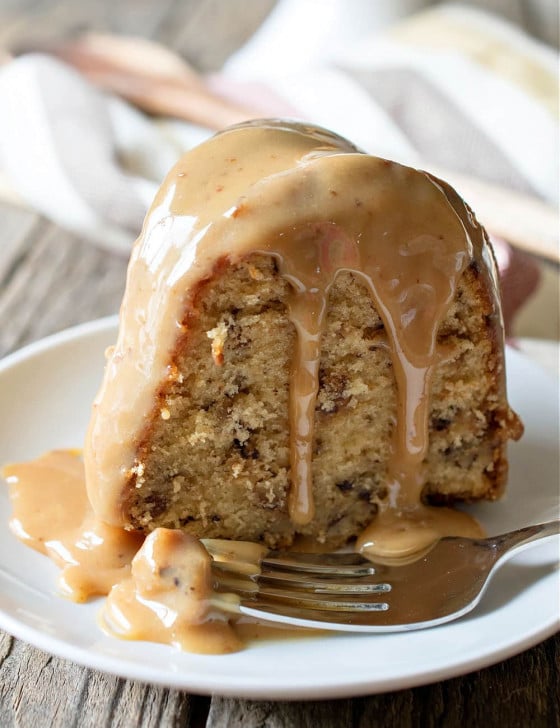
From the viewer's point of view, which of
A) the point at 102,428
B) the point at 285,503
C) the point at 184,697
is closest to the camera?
the point at 184,697

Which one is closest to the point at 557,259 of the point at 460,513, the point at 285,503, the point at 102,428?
the point at 460,513

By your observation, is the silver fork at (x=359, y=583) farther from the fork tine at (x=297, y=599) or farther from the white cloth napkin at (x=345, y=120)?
the white cloth napkin at (x=345, y=120)

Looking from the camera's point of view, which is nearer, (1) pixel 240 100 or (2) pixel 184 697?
(2) pixel 184 697

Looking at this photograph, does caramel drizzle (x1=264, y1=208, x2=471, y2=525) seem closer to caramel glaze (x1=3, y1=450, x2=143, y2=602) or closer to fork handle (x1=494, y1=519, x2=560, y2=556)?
fork handle (x1=494, y1=519, x2=560, y2=556)

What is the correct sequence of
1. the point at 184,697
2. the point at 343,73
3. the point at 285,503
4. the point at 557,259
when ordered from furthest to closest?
the point at 343,73 < the point at 557,259 < the point at 285,503 < the point at 184,697

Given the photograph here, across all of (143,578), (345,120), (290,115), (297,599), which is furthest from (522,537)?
(290,115)

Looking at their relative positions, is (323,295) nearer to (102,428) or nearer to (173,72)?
(102,428)
